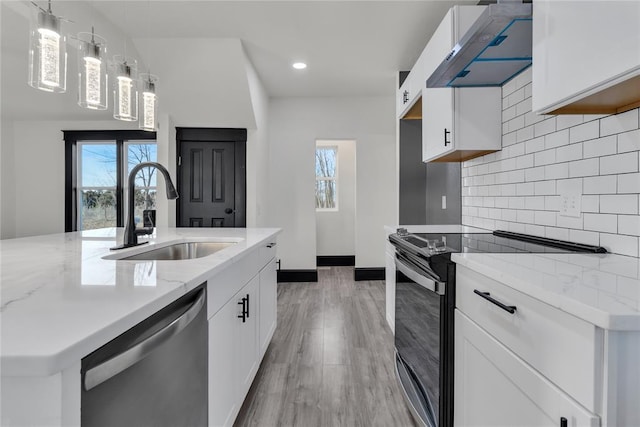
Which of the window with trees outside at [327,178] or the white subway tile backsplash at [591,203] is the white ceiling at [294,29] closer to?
the white subway tile backsplash at [591,203]

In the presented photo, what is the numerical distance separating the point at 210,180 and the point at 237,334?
3.24 meters

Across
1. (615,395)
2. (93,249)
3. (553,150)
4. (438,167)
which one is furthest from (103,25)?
(615,395)

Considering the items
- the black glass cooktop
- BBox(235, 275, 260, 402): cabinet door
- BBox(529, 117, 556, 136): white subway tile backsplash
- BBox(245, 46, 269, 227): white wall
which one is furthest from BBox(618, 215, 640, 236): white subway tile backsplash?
BBox(245, 46, 269, 227): white wall

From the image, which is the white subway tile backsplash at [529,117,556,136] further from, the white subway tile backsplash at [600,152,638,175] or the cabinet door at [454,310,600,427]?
the cabinet door at [454,310,600,427]

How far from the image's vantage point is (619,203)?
1.21 m

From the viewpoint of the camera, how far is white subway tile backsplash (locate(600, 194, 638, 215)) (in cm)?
115

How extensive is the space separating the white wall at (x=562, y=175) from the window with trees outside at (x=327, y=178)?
407 centimetres

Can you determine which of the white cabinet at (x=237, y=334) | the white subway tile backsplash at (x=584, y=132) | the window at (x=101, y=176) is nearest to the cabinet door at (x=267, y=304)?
the white cabinet at (x=237, y=334)

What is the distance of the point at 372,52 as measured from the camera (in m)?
3.46

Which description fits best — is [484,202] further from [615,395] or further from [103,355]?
[103,355]

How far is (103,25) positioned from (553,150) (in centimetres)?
356

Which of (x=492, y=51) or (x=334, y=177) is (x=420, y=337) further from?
(x=334, y=177)

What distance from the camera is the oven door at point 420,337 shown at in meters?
1.34

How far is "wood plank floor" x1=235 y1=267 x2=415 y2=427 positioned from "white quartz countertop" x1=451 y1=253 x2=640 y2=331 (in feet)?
3.67
